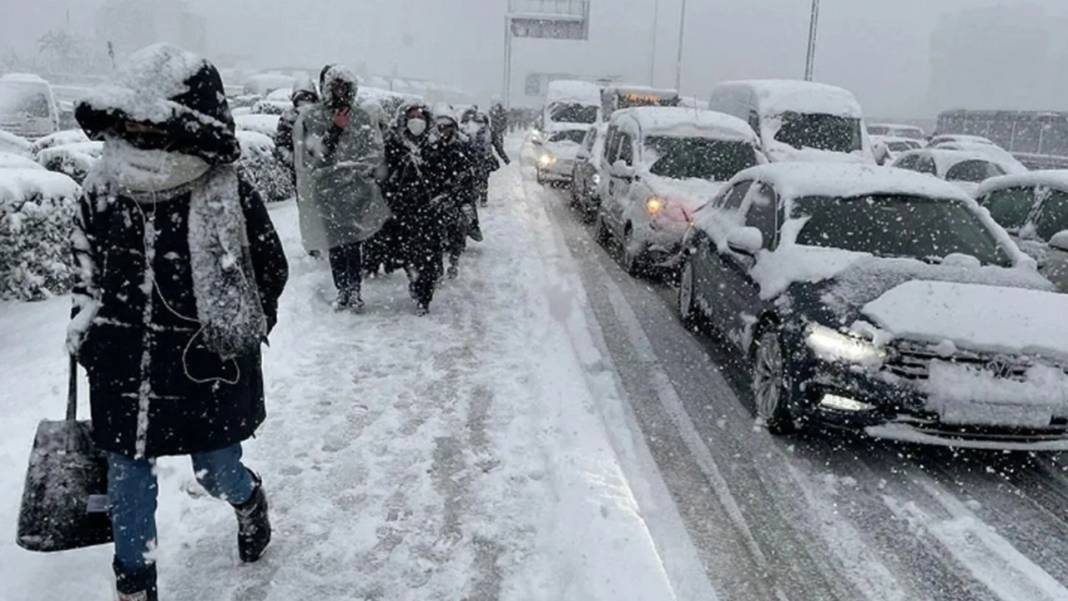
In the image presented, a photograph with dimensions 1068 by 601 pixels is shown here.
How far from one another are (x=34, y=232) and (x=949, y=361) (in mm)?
6742

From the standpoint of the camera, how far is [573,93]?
23.4 meters

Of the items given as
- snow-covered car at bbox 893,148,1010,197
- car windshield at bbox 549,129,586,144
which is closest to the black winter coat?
snow-covered car at bbox 893,148,1010,197

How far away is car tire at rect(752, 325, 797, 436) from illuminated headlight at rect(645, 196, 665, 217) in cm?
401

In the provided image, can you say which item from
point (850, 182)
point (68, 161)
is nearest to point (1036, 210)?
point (850, 182)

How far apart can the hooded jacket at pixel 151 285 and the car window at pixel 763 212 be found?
4.32 m

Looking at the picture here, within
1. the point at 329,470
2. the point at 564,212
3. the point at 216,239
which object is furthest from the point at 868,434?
the point at 564,212

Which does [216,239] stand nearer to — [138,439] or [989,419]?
[138,439]

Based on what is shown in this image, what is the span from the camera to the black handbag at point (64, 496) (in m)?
2.88

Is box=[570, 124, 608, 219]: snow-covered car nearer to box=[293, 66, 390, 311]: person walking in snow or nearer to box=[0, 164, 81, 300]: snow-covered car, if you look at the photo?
box=[293, 66, 390, 311]: person walking in snow

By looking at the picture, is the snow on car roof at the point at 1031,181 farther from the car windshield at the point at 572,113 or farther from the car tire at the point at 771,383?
the car windshield at the point at 572,113

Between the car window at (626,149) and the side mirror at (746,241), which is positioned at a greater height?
the car window at (626,149)

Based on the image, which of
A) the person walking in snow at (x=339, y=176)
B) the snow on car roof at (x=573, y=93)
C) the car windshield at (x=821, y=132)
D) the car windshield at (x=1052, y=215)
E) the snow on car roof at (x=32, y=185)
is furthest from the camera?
the snow on car roof at (x=573, y=93)

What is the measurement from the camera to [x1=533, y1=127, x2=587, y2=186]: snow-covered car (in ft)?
65.1

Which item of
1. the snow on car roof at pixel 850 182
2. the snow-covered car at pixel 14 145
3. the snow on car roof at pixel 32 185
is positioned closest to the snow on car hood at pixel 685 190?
the snow on car roof at pixel 850 182
